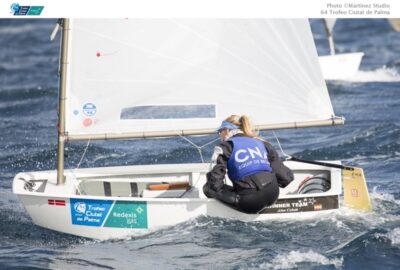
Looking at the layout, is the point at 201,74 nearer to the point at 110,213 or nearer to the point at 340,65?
the point at 110,213

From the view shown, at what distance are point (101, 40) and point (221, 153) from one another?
1721mm

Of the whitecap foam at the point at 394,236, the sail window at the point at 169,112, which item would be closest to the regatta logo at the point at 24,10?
the sail window at the point at 169,112

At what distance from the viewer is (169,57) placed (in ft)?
27.9

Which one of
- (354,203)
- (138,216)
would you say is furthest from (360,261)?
Answer: (138,216)

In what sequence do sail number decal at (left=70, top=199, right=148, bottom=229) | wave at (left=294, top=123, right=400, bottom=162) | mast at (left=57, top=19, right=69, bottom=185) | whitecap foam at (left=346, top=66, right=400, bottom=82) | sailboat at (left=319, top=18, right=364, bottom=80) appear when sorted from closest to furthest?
1. sail number decal at (left=70, top=199, right=148, bottom=229)
2. mast at (left=57, top=19, right=69, bottom=185)
3. wave at (left=294, top=123, right=400, bottom=162)
4. whitecap foam at (left=346, top=66, right=400, bottom=82)
5. sailboat at (left=319, top=18, right=364, bottom=80)

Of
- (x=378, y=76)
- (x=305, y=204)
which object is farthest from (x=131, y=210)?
(x=378, y=76)

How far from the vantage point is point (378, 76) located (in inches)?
680

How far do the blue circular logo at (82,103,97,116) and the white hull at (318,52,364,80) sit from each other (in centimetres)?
942

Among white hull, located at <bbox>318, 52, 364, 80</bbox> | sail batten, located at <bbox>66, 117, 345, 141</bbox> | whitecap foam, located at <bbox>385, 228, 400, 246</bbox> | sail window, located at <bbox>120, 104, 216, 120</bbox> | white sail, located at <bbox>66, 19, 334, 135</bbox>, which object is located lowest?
whitecap foam, located at <bbox>385, 228, 400, 246</bbox>

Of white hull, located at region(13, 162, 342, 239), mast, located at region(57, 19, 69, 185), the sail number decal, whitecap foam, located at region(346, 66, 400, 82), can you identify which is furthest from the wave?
whitecap foam, located at region(346, 66, 400, 82)

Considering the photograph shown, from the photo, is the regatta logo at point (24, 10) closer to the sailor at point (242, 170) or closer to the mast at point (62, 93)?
the mast at point (62, 93)

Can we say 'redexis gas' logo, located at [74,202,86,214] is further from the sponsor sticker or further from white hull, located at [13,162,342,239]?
the sponsor sticker

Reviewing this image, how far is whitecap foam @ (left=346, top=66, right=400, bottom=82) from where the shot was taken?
16.9 metres

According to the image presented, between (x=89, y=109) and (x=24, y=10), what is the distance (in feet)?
4.26
